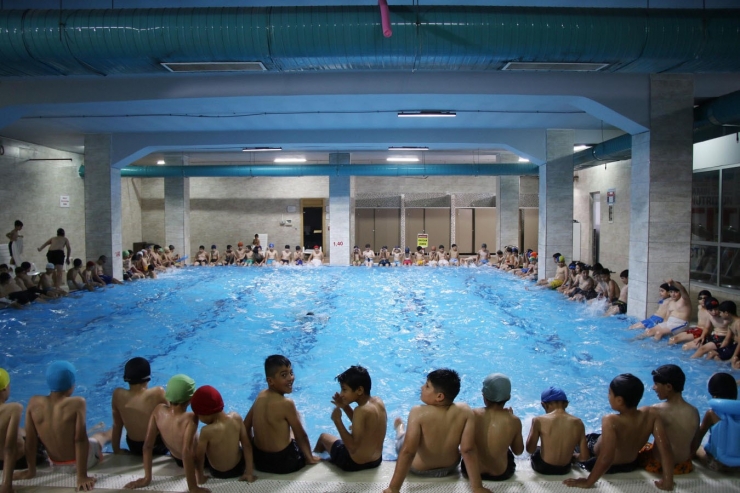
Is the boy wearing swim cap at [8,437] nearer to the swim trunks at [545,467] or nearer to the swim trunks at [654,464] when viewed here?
the swim trunks at [545,467]

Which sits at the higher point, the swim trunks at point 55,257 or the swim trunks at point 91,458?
the swim trunks at point 55,257

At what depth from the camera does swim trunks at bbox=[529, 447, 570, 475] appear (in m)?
3.05

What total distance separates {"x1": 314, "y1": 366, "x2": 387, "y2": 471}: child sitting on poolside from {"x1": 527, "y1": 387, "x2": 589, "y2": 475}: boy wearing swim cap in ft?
3.33

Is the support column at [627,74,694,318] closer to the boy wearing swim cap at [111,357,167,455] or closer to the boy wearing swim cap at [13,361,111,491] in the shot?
the boy wearing swim cap at [111,357,167,455]

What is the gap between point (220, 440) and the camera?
2924 millimetres

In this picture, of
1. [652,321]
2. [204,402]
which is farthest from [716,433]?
[652,321]

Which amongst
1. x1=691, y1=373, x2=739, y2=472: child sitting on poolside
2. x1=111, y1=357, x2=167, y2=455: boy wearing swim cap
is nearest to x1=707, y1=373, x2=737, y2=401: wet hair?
x1=691, y1=373, x2=739, y2=472: child sitting on poolside

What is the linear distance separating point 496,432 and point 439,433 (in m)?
0.36

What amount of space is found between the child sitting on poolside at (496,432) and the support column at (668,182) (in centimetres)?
672

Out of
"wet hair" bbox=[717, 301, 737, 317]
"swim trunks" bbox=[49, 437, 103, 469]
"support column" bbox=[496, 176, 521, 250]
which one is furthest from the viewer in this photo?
"support column" bbox=[496, 176, 521, 250]

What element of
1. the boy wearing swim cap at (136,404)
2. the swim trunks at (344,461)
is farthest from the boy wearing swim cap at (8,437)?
the swim trunks at (344,461)

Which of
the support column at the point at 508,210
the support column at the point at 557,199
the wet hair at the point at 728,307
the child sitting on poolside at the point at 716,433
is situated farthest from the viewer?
the support column at the point at 508,210

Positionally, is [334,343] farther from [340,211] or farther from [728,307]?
[340,211]

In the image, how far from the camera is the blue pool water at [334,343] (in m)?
5.68
